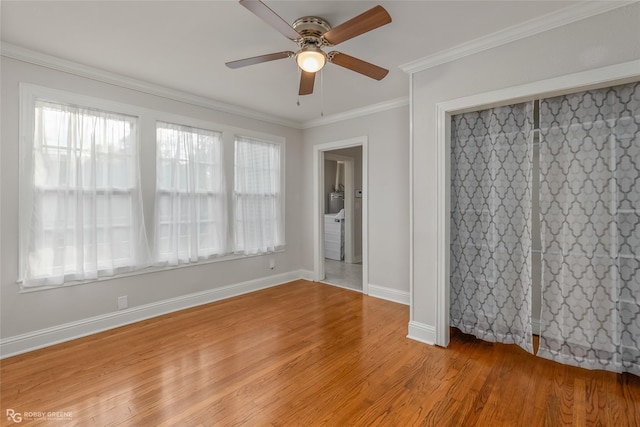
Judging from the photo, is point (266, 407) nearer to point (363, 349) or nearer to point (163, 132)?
point (363, 349)

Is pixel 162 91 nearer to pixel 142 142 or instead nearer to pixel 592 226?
pixel 142 142

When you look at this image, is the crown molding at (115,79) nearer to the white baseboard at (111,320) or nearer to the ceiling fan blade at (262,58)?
the ceiling fan blade at (262,58)

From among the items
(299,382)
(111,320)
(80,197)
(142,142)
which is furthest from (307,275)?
(80,197)

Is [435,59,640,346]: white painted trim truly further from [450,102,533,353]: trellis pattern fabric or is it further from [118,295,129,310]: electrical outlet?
[118,295,129,310]: electrical outlet

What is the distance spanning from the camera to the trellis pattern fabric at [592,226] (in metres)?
2.16

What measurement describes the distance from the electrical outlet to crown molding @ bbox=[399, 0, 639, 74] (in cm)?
379

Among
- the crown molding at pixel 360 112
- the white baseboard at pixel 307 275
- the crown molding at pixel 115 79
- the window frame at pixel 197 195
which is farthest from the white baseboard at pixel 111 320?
the crown molding at pixel 360 112

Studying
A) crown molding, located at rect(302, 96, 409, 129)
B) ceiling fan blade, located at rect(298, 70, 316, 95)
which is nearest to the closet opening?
crown molding, located at rect(302, 96, 409, 129)

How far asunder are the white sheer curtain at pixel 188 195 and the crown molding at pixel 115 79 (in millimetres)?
356

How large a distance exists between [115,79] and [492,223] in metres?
4.03

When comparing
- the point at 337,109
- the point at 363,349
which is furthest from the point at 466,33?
the point at 363,349

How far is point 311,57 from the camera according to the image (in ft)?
6.96

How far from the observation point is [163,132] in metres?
3.54

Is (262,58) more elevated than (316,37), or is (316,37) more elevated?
(316,37)
